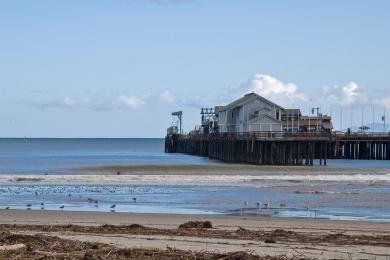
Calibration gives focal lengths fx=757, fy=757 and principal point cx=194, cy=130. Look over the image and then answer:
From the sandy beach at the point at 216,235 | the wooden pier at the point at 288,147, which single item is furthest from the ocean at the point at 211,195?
the wooden pier at the point at 288,147

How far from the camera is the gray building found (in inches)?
3044

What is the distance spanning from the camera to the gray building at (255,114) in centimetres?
7731

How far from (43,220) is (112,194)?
12145 millimetres

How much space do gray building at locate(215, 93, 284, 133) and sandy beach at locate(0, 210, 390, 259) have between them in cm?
5452

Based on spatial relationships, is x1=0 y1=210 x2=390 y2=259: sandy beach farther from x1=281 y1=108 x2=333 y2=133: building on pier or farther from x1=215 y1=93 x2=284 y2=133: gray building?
x1=281 y1=108 x2=333 y2=133: building on pier

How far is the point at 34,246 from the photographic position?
13.0 m

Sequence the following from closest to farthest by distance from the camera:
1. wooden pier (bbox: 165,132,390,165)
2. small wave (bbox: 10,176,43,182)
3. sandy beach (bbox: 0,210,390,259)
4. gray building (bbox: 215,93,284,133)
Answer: sandy beach (bbox: 0,210,390,259), small wave (bbox: 10,176,43,182), wooden pier (bbox: 165,132,390,165), gray building (bbox: 215,93,284,133)

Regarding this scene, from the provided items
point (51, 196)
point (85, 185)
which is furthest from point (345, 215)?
point (85, 185)

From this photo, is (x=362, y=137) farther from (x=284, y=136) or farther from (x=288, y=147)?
(x=284, y=136)

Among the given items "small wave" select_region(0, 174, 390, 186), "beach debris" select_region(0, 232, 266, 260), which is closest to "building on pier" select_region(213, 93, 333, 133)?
"small wave" select_region(0, 174, 390, 186)

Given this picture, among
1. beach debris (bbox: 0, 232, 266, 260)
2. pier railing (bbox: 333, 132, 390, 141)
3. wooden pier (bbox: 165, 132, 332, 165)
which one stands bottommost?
beach debris (bbox: 0, 232, 266, 260)

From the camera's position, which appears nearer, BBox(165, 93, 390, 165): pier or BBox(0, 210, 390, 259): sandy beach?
BBox(0, 210, 390, 259): sandy beach

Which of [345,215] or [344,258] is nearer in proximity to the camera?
[344,258]

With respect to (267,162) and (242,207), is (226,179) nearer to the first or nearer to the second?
(242,207)
